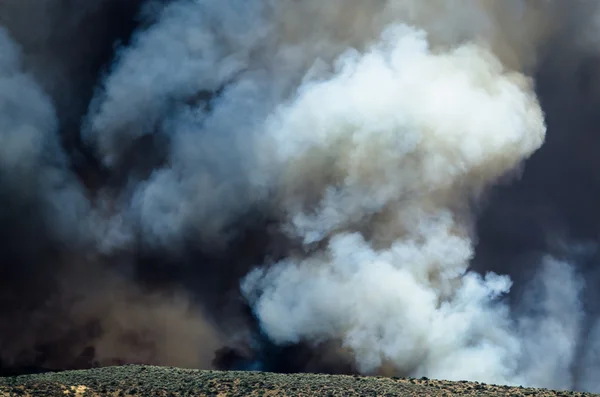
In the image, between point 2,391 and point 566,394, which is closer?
point 2,391

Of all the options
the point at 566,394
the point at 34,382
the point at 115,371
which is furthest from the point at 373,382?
the point at 34,382

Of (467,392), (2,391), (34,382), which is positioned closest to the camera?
(2,391)

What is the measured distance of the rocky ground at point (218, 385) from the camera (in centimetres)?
8556

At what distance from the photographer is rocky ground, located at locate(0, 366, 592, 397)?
85.6m

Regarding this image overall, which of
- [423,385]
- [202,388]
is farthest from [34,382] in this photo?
[423,385]

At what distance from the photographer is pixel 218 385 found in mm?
92312

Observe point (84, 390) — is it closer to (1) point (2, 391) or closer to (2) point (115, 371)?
(1) point (2, 391)

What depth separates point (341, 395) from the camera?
296 feet

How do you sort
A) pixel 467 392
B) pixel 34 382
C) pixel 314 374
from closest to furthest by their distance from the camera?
pixel 34 382
pixel 467 392
pixel 314 374

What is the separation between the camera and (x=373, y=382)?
98688 millimetres

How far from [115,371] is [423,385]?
128ft

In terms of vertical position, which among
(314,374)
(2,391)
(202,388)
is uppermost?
(314,374)

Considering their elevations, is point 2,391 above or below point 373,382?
below

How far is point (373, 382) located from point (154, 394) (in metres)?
28.1
